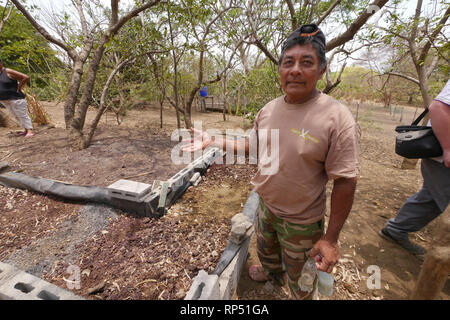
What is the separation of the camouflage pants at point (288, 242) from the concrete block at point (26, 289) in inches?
55.6

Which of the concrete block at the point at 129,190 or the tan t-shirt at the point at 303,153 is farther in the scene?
the concrete block at the point at 129,190

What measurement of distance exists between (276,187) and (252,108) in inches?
195

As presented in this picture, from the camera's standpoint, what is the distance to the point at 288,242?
146 centimetres

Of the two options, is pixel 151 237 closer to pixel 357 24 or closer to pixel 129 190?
pixel 129 190

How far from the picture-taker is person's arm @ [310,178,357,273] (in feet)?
3.75

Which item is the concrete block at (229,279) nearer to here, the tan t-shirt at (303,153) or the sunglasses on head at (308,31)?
the tan t-shirt at (303,153)

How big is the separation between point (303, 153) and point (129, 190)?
7.27 feet

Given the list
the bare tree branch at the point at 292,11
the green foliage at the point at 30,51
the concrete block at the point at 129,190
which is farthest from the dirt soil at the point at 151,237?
the green foliage at the point at 30,51

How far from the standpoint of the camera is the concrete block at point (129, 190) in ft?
8.24

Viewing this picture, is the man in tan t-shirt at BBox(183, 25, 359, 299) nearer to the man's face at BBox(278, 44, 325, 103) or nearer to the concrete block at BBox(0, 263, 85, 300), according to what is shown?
the man's face at BBox(278, 44, 325, 103)

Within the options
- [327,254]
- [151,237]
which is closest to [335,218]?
[327,254]

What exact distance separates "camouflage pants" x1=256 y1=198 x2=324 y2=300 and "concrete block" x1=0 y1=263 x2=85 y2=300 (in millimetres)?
1412

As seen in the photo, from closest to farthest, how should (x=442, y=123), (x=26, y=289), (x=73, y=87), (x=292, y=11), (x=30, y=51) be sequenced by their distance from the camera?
(x=26, y=289), (x=442, y=123), (x=292, y=11), (x=73, y=87), (x=30, y=51)

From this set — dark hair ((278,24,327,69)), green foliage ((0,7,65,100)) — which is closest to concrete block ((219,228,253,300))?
dark hair ((278,24,327,69))
